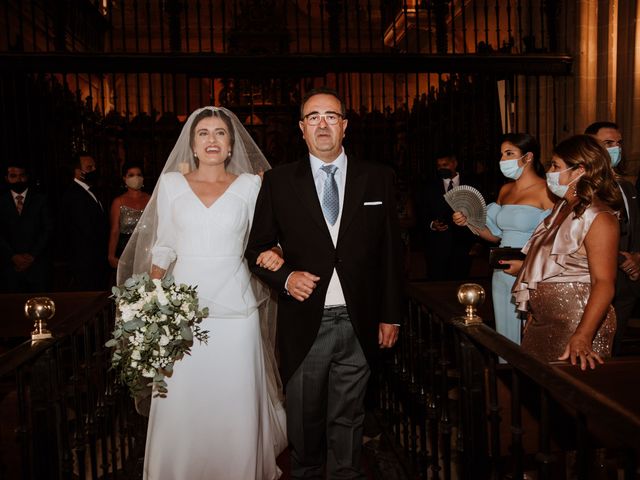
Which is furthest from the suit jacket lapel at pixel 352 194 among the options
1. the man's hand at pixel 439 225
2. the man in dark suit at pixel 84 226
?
the man in dark suit at pixel 84 226

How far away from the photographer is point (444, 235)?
7105 mm

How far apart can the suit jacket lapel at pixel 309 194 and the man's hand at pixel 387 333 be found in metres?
0.47

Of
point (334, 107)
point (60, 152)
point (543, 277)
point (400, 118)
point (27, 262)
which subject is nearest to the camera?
point (334, 107)

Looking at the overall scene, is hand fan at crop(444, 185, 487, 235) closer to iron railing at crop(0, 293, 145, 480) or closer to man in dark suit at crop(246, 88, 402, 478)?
man in dark suit at crop(246, 88, 402, 478)

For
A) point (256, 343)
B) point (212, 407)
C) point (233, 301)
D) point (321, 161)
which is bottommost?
point (212, 407)

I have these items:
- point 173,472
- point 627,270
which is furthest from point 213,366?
point 627,270

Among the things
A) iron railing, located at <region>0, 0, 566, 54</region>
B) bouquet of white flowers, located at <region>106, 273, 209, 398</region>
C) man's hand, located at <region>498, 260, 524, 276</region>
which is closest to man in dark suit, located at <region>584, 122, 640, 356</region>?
man's hand, located at <region>498, 260, 524, 276</region>

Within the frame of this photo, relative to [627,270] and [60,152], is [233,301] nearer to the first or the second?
[627,270]

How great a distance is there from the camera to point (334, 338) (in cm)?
301

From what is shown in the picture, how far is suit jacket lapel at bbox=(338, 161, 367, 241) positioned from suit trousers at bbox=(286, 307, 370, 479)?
38 cm

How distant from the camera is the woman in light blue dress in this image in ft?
13.9

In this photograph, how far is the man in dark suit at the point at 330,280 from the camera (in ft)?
9.76

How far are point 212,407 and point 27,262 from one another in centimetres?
394

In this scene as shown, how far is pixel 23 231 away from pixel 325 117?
4.61m
